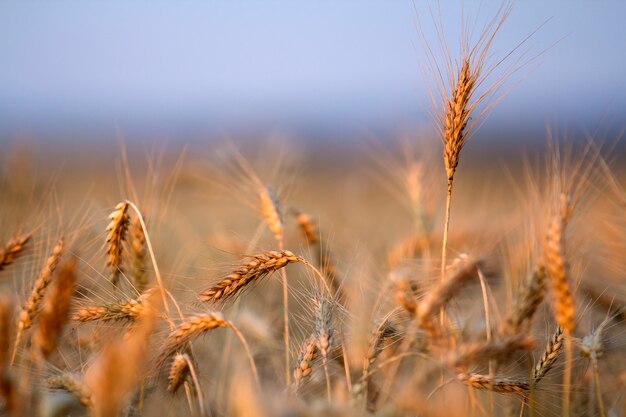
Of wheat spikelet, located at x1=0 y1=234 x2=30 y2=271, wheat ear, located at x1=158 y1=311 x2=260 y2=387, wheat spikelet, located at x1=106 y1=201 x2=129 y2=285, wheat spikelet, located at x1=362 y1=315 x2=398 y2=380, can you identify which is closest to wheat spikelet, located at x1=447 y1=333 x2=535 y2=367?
wheat spikelet, located at x1=362 y1=315 x2=398 y2=380

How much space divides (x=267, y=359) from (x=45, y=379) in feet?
4.98

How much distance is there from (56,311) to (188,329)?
17.9 inches

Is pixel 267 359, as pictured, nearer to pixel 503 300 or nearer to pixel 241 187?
pixel 241 187

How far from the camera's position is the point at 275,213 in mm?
2652

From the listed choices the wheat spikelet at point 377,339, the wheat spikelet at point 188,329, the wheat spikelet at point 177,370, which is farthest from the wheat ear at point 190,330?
the wheat spikelet at point 377,339

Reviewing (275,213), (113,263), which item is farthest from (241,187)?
(113,263)

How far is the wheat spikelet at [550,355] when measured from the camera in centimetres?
192

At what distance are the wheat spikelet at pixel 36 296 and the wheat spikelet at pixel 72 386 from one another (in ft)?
0.98

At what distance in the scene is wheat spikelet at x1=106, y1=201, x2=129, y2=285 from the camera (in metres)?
2.21

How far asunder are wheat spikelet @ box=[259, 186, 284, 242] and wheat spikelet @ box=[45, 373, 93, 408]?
1088 mm

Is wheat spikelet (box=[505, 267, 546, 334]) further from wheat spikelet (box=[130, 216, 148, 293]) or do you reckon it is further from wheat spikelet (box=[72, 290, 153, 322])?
wheat spikelet (box=[130, 216, 148, 293])

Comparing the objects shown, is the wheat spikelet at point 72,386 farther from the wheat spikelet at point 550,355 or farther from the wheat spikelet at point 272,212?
the wheat spikelet at point 550,355

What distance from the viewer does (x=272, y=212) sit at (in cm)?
266

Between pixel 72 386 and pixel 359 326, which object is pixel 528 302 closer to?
pixel 359 326
